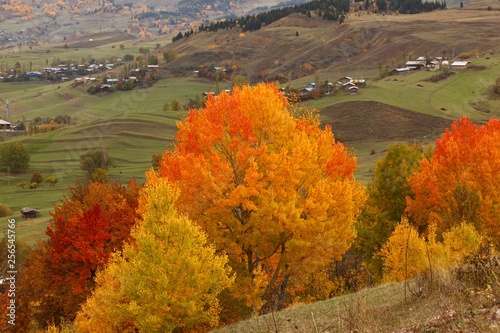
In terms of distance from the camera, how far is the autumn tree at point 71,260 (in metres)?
39.6

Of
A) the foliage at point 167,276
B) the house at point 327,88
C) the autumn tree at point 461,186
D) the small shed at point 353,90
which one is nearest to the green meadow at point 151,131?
the small shed at point 353,90

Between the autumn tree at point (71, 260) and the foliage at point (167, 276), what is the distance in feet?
40.6

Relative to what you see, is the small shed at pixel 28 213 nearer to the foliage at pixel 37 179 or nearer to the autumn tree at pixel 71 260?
the foliage at pixel 37 179

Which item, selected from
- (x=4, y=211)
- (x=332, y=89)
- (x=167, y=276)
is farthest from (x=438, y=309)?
(x=332, y=89)

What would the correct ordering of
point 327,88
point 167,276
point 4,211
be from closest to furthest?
point 167,276 < point 4,211 < point 327,88

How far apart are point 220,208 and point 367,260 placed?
24.5m

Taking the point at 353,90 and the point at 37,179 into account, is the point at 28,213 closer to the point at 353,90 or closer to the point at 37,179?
the point at 37,179

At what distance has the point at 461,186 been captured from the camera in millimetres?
40781

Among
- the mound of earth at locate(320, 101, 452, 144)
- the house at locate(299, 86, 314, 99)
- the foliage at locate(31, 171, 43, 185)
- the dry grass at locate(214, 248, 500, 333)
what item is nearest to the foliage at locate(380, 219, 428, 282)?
the dry grass at locate(214, 248, 500, 333)

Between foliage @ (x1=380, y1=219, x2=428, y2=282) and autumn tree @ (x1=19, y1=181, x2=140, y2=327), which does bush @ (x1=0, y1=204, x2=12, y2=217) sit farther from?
foliage @ (x1=380, y1=219, x2=428, y2=282)

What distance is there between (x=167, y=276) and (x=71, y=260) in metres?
17.3

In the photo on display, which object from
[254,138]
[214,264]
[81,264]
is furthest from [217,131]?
[81,264]

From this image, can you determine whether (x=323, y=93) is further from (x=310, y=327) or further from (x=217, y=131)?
(x=310, y=327)

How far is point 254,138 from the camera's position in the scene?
34.8 meters
